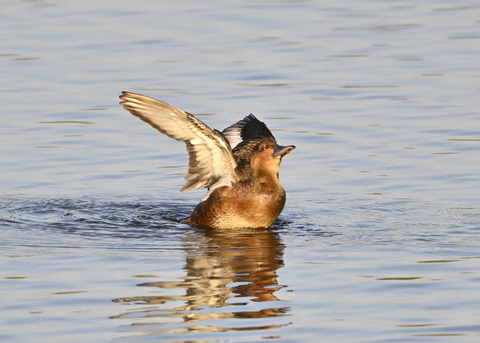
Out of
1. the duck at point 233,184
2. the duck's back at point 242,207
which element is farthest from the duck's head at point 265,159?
the duck's back at point 242,207

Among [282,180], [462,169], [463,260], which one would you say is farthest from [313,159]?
[463,260]

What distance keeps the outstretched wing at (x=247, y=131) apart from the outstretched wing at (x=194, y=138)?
3.52 feet

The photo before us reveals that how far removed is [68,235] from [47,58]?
6378 mm

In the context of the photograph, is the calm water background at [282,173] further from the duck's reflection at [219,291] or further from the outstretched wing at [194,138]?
the outstretched wing at [194,138]

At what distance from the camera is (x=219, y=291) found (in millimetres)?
7656

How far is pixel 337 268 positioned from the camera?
820 cm

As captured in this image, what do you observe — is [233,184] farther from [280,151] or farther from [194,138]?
[194,138]

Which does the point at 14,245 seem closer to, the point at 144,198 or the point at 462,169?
the point at 144,198

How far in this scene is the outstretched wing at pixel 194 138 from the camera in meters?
9.02

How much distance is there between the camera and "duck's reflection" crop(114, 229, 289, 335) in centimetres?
693

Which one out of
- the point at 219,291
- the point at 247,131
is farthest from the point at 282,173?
the point at 219,291

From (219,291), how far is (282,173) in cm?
414

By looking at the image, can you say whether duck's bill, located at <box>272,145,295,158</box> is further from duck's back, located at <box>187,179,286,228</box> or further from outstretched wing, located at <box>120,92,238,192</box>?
outstretched wing, located at <box>120,92,238,192</box>

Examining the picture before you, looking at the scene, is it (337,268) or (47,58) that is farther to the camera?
(47,58)
